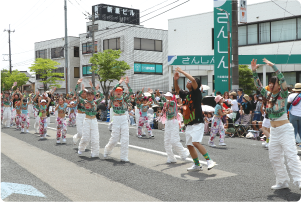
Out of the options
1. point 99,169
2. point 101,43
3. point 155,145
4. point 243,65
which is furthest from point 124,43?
point 99,169

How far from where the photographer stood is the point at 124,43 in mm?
42531

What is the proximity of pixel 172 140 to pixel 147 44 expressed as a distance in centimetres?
3758

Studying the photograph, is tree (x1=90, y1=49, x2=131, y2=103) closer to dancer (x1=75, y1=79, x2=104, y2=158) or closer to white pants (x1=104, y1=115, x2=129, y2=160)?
dancer (x1=75, y1=79, x2=104, y2=158)

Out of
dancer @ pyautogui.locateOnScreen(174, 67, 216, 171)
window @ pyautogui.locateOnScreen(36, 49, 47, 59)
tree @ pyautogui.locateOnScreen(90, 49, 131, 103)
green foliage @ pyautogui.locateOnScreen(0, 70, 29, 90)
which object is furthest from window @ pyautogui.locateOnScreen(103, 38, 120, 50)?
dancer @ pyautogui.locateOnScreen(174, 67, 216, 171)

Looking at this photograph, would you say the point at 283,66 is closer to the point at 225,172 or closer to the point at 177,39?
the point at 177,39

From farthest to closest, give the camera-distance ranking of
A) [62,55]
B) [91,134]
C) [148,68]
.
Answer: [62,55] < [148,68] < [91,134]

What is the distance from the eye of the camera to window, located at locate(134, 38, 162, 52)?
4328cm

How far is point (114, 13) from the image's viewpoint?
4984cm

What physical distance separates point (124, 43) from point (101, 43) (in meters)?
4.34

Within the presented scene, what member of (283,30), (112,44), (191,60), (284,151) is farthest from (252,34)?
(284,151)

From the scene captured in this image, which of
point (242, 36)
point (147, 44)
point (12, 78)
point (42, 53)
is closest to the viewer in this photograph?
point (242, 36)

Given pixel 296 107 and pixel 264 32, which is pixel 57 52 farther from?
pixel 296 107

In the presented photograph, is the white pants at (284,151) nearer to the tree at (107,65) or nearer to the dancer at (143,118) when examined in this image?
the dancer at (143,118)

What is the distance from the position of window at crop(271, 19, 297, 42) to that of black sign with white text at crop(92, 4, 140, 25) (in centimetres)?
2783
